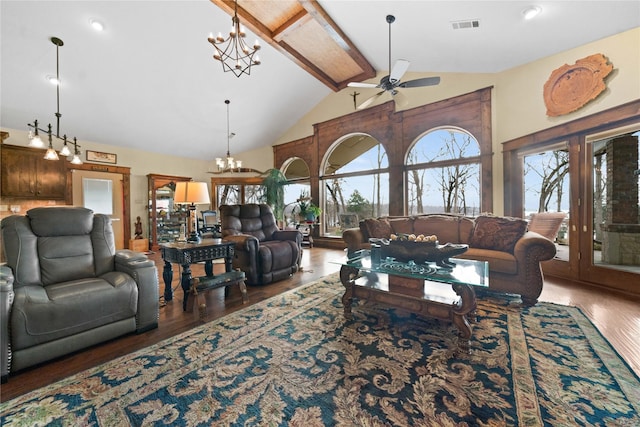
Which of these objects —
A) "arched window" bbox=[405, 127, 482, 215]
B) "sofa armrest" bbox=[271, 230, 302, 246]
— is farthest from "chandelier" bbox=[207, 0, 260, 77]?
"arched window" bbox=[405, 127, 482, 215]

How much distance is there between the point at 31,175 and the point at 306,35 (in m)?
5.87

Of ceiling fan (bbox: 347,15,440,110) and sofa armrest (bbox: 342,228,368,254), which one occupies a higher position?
ceiling fan (bbox: 347,15,440,110)

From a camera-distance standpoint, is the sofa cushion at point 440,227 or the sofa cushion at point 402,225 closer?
the sofa cushion at point 440,227

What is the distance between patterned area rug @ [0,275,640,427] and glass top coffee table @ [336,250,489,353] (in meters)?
0.23

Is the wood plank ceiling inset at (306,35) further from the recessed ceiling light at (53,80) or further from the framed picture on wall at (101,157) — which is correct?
the framed picture on wall at (101,157)

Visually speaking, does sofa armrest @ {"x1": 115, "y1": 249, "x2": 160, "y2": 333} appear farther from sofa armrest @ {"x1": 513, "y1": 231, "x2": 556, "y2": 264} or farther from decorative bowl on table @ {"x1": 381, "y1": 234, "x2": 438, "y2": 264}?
sofa armrest @ {"x1": 513, "y1": 231, "x2": 556, "y2": 264}

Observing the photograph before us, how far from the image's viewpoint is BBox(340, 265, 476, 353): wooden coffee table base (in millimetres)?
1772

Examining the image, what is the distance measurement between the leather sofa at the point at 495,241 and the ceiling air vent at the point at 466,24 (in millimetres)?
2486

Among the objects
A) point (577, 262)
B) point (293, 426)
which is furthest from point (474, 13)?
point (293, 426)

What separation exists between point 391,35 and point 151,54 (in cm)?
388

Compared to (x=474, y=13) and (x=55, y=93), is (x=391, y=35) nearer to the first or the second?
(x=474, y=13)

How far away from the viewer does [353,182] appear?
21.8 feet

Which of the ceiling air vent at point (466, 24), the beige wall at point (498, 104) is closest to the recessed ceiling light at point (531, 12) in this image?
the ceiling air vent at point (466, 24)

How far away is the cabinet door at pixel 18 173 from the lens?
4590 millimetres
